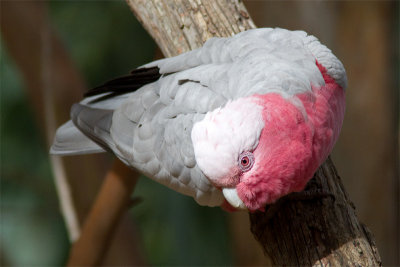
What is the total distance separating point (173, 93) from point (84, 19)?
2.54 m

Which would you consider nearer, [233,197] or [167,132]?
[233,197]

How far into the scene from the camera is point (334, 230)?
3.91 ft

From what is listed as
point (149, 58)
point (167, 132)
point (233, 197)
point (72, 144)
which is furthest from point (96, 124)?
point (149, 58)

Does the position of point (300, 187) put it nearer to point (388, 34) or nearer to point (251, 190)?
point (251, 190)

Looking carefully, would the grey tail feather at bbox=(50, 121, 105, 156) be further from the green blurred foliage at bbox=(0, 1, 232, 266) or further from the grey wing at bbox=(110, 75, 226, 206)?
the green blurred foliage at bbox=(0, 1, 232, 266)

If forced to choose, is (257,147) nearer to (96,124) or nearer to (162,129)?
(162,129)

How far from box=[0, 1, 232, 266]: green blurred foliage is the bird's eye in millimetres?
2302

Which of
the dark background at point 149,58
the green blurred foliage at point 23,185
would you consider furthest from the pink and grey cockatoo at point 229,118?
the green blurred foliage at point 23,185

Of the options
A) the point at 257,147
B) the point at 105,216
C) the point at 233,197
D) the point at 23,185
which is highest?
the point at 257,147

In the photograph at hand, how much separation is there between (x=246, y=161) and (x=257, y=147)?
0.04 meters

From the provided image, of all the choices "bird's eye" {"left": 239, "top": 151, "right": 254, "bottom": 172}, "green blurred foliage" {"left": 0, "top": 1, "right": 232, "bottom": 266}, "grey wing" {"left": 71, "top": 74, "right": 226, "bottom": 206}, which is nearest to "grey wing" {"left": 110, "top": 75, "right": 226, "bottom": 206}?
"grey wing" {"left": 71, "top": 74, "right": 226, "bottom": 206}

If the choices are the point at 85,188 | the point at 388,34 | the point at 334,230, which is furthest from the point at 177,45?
the point at 388,34

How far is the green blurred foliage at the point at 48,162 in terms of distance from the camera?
3457 mm

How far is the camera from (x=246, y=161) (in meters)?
1.06
